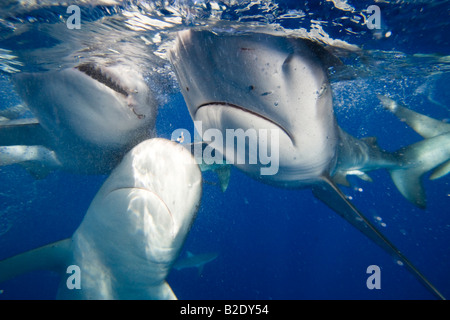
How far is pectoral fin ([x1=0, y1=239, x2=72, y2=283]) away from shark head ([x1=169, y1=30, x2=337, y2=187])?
8.37 feet

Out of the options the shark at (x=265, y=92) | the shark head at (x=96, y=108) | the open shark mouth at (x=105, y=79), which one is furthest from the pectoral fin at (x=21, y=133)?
the shark at (x=265, y=92)

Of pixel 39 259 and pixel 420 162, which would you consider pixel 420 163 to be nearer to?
pixel 420 162

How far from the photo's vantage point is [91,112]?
3.39 metres

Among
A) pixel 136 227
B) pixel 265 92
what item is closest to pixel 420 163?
pixel 265 92

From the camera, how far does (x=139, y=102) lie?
142 inches

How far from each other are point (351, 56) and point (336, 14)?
3020 mm

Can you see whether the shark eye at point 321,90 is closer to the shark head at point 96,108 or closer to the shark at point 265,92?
the shark at point 265,92

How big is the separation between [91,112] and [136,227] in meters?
1.80

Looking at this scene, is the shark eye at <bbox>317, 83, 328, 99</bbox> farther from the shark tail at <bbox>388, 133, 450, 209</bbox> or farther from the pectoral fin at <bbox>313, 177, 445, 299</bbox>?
the shark tail at <bbox>388, 133, 450, 209</bbox>

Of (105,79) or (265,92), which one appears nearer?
(265,92)

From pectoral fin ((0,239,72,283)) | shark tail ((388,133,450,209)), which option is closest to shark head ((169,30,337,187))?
pectoral fin ((0,239,72,283))

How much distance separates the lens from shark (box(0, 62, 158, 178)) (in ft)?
11.1

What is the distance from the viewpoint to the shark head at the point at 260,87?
1.88 metres
